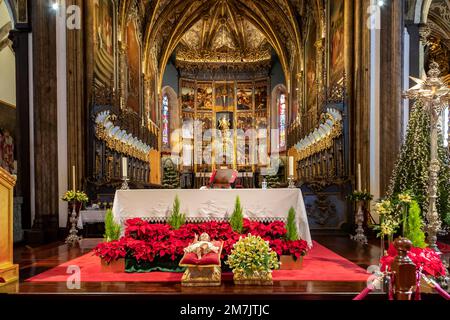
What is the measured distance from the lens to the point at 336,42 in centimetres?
1368

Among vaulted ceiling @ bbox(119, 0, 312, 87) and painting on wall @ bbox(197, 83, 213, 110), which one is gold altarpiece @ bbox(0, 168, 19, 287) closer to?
vaulted ceiling @ bbox(119, 0, 312, 87)

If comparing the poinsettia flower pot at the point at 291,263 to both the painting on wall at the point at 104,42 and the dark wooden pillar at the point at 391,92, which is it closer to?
the dark wooden pillar at the point at 391,92

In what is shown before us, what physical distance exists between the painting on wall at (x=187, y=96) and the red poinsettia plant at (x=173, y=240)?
75.4 feet

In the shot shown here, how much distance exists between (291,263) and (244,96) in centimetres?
2406

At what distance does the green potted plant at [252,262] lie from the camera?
5.13m

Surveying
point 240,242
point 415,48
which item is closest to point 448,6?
point 415,48

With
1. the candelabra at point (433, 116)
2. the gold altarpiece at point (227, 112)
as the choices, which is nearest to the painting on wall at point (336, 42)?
the candelabra at point (433, 116)

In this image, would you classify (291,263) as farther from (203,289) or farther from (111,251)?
(111,251)

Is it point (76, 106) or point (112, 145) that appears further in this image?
point (112, 145)

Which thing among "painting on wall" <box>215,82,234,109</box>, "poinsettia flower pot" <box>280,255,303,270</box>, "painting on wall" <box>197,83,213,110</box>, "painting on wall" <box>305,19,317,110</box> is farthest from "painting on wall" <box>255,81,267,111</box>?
"poinsettia flower pot" <box>280,255,303,270</box>

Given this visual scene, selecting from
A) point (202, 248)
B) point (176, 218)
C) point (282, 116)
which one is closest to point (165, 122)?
point (282, 116)

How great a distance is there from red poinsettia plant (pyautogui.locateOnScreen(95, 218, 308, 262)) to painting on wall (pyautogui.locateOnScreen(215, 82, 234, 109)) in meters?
23.4

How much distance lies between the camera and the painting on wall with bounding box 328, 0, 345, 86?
12744mm

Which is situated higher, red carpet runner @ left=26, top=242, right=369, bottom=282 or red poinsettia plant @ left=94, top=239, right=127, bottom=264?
red poinsettia plant @ left=94, top=239, right=127, bottom=264
